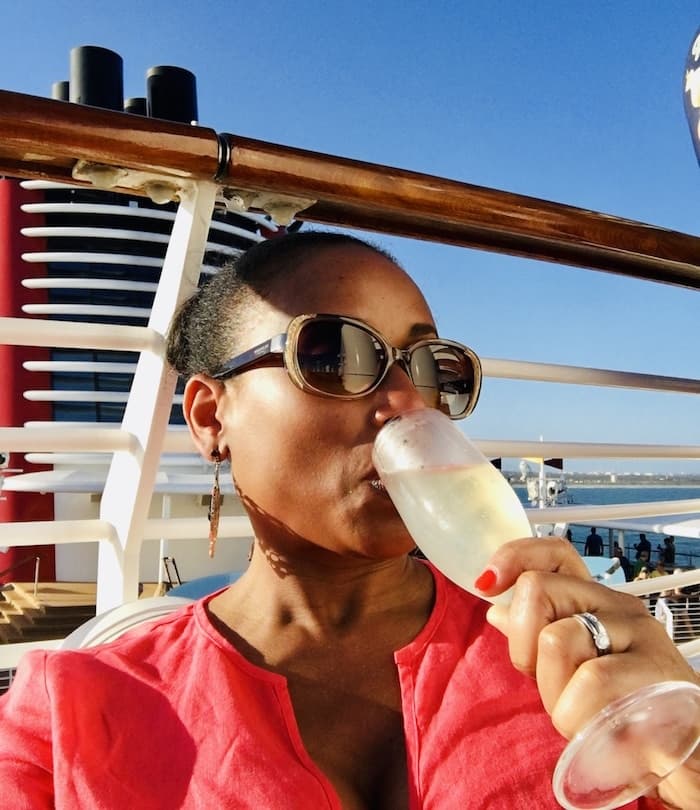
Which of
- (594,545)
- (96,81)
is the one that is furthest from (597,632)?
(594,545)

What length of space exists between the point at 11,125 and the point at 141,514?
69 cm

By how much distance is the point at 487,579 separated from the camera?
61cm

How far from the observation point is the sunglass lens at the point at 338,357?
3.06 feet

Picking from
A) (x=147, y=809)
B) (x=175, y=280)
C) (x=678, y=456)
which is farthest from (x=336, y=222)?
(x=678, y=456)

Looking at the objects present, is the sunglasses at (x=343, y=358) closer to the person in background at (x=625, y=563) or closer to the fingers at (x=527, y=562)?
the fingers at (x=527, y=562)

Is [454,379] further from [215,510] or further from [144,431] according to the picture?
[144,431]

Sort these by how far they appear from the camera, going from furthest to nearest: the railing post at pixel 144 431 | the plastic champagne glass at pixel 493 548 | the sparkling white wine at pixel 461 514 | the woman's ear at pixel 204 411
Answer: the railing post at pixel 144 431 → the woman's ear at pixel 204 411 → the sparkling white wine at pixel 461 514 → the plastic champagne glass at pixel 493 548

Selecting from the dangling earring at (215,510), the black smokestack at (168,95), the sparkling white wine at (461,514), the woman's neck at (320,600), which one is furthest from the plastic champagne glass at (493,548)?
the black smokestack at (168,95)

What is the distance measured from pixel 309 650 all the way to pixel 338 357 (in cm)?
42

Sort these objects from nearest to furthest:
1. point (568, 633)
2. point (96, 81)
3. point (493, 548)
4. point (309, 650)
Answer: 1. point (568, 633)
2. point (493, 548)
3. point (309, 650)
4. point (96, 81)

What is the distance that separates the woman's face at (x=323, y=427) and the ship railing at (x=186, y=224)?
0.17m

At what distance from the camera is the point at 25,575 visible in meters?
12.2

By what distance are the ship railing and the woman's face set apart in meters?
0.17

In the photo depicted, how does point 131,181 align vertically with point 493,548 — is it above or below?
above
